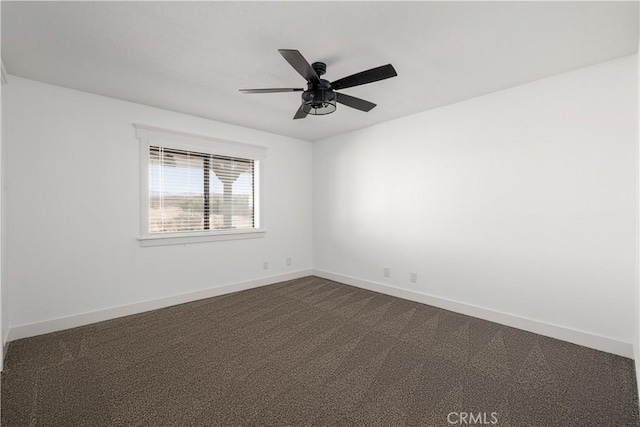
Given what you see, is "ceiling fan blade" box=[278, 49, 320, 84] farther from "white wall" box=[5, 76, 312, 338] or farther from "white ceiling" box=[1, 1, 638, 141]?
"white wall" box=[5, 76, 312, 338]

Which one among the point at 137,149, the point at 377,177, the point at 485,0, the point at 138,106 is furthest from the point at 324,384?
the point at 138,106

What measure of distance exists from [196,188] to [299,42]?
8.57ft

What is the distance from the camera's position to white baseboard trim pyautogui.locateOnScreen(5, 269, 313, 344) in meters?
2.80

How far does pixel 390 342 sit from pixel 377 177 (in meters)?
2.39

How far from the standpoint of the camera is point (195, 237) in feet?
12.9

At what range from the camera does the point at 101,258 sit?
3205 millimetres

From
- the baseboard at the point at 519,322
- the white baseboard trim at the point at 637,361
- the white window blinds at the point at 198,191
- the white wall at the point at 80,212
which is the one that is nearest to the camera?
the white baseboard trim at the point at 637,361

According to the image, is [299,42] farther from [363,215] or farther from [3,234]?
[3,234]

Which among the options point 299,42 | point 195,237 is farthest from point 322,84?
point 195,237

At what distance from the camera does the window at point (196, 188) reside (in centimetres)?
360

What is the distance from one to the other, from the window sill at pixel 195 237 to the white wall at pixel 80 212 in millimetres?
77

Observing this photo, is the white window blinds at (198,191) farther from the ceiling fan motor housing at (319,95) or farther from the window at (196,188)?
the ceiling fan motor housing at (319,95)

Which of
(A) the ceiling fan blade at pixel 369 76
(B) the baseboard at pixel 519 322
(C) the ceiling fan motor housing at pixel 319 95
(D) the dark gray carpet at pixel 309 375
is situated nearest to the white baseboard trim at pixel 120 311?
(D) the dark gray carpet at pixel 309 375

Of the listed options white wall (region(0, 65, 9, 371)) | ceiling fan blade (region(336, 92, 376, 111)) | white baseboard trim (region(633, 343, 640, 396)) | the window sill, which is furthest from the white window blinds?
white baseboard trim (region(633, 343, 640, 396))
